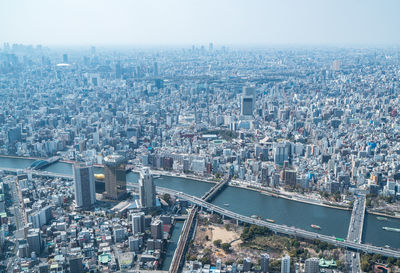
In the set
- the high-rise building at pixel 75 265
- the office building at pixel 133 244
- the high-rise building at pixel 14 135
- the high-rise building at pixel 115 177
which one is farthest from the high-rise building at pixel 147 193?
the high-rise building at pixel 14 135

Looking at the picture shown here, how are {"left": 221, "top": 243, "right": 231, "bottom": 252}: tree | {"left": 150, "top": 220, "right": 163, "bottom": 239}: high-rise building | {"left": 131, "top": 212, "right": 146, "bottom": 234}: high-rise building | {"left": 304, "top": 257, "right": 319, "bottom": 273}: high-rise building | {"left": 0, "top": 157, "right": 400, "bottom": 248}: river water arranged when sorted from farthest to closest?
{"left": 0, "top": 157, "right": 400, "bottom": 248}: river water < {"left": 131, "top": 212, "right": 146, "bottom": 234}: high-rise building < {"left": 150, "top": 220, "right": 163, "bottom": 239}: high-rise building < {"left": 221, "top": 243, "right": 231, "bottom": 252}: tree < {"left": 304, "top": 257, "right": 319, "bottom": 273}: high-rise building

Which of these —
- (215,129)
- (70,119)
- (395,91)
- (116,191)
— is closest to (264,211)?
(116,191)

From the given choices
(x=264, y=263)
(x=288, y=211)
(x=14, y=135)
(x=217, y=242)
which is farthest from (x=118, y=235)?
(x=14, y=135)

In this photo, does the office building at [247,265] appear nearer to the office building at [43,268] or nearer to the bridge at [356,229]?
the bridge at [356,229]

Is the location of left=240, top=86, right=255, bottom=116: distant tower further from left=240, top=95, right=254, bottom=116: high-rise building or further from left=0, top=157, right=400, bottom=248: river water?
left=0, top=157, right=400, bottom=248: river water

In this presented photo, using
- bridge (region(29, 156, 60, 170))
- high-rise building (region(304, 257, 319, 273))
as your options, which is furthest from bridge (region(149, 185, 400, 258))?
bridge (region(29, 156, 60, 170))

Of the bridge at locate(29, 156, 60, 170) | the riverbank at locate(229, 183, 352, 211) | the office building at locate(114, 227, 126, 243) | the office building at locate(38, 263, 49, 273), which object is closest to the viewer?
the office building at locate(38, 263, 49, 273)

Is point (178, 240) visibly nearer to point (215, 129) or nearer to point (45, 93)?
point (215, 129)
